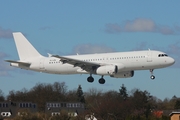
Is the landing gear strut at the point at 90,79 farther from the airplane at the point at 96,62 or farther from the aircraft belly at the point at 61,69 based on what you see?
the aircraft belly at the point at 61,69

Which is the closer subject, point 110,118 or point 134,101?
point 110,118

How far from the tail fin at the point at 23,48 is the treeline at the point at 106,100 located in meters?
24.7

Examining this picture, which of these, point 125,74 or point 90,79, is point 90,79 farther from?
point 125,74

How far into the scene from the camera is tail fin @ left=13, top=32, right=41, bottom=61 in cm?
11230

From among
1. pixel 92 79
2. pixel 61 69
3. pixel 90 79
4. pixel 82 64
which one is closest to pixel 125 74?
pixel 92 79

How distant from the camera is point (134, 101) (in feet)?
520

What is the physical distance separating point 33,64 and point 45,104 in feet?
185

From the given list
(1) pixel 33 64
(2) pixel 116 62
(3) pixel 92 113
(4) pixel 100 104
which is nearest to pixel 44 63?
(1) pixel 33 64

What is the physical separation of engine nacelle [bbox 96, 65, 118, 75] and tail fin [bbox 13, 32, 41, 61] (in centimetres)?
1174

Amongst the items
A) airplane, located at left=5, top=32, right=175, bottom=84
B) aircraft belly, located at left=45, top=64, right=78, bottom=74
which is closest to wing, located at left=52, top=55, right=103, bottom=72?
airplane, located at left=5, top=32, right=175, bottom=84

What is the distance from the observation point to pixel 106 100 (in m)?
155

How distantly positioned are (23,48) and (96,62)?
1455cm

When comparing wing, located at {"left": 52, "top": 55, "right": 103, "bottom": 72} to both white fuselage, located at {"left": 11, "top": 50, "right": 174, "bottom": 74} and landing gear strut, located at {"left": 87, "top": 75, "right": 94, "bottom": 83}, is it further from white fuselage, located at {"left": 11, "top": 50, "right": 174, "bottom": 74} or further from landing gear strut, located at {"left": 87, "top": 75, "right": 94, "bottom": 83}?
landing gear strut, located at {"left": 87, "top": 75, "right": 94, "bottom": 83}

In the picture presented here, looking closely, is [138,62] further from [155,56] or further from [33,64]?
[33,64]
